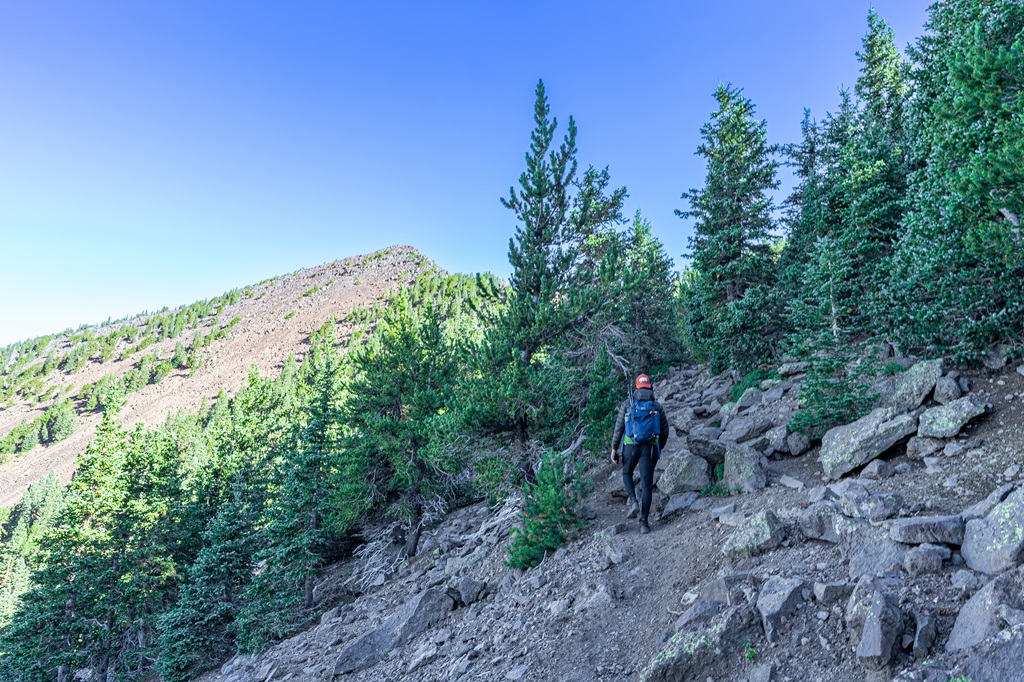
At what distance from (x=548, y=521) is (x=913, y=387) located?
27.2 feet

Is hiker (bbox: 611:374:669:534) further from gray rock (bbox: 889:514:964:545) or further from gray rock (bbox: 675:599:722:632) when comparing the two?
gray rock (bbox: 889:514:964:545)

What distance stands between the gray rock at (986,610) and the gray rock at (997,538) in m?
0.29

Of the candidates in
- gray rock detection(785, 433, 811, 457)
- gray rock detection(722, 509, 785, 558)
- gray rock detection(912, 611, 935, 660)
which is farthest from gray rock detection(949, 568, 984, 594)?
gray rock detection(785, 433, 811, 457)

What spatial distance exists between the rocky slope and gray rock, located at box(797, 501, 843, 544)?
1.1 inches

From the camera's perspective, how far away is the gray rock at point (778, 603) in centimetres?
479

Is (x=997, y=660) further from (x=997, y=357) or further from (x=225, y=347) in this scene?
(x=225, y=347)

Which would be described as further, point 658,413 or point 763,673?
point 658,413

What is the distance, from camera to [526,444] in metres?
12.7

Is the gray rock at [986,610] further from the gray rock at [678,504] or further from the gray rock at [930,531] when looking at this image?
the gray rock at [678,504]

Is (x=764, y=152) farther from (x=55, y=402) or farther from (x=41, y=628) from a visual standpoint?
(x=55, y=402)

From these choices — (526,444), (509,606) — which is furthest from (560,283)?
(509,606)

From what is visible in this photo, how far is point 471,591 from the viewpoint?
33.0ft

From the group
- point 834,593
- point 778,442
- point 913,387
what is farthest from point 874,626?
point 913,387

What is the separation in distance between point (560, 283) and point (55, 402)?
160 m
